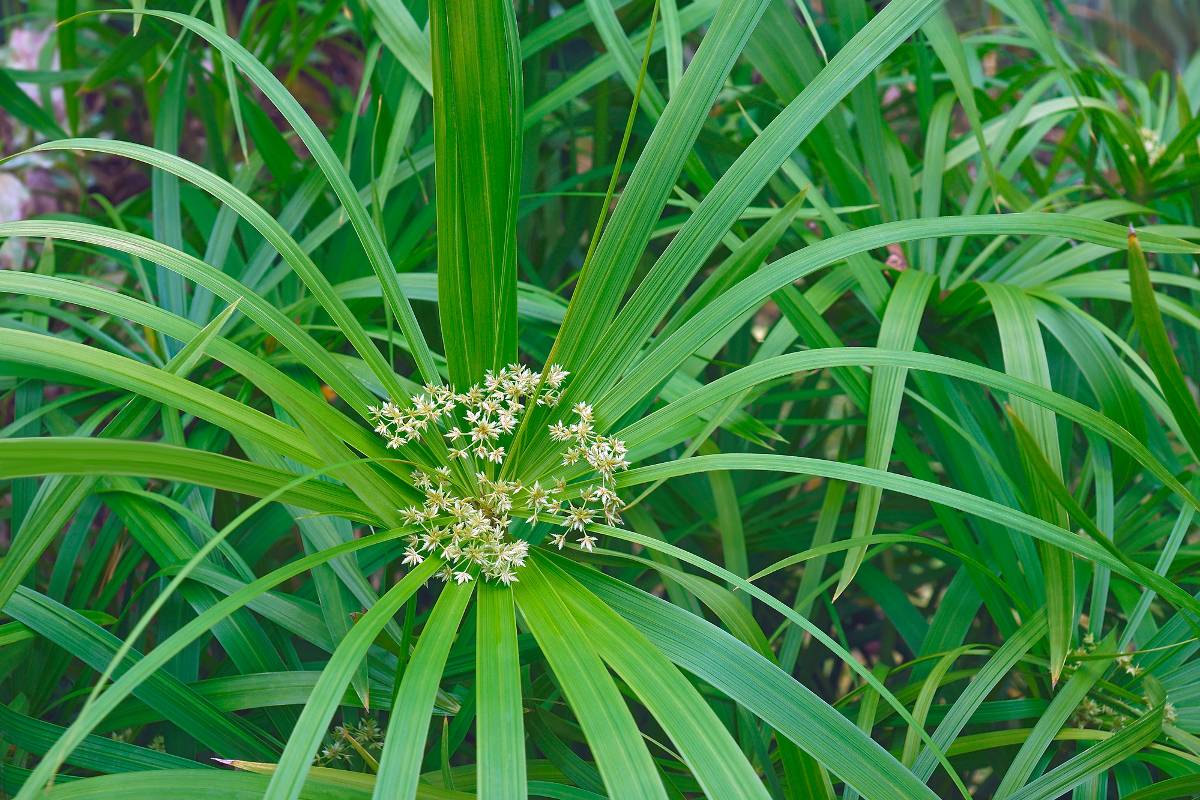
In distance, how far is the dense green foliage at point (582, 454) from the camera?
52cm

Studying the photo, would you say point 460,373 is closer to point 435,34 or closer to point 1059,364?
point 435,34

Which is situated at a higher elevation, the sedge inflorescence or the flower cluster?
the sedge inflorescence

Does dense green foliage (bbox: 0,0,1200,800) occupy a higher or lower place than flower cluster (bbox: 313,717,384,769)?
higher

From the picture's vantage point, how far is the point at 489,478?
63 cm

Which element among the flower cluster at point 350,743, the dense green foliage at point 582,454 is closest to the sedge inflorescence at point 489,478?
the dense green foliage at point 582,454

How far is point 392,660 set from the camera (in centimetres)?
72

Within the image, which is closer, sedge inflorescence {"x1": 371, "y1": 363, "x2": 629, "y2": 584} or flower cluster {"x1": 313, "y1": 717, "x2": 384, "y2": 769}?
sedge inflorescence {"x1": 371, "y1": 363, "x2": 629, "y2": 584}

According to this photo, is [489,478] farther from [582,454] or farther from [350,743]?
[350,743]

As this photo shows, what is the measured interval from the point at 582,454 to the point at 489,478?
2.8 inches

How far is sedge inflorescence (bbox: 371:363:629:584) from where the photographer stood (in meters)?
0.58

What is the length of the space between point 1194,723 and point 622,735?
22.5 inches

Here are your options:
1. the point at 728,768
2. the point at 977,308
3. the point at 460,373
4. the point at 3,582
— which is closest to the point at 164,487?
the point at 3,582

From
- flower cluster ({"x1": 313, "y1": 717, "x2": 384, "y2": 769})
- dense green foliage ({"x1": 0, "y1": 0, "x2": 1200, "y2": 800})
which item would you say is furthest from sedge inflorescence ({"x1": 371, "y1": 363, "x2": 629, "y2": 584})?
flower cluster ({"x1": 313, "y1": 717, "x2": 384, "y2": 769})

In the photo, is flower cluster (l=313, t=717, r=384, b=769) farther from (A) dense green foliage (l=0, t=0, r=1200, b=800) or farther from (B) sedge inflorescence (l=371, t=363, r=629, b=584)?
(B) sedge inflorescence (l=371, t=363, r=629, b=584)
